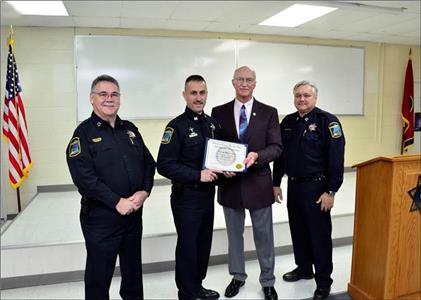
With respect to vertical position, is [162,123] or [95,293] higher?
[162,123]

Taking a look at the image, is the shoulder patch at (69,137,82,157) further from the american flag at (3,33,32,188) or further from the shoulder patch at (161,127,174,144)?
the american flag at (3,33,32,188)

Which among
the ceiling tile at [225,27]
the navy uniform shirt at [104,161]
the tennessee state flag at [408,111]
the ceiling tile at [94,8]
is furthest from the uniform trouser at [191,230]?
the tennessee state flag at [408,111]

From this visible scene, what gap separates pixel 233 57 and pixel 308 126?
10.9 ft

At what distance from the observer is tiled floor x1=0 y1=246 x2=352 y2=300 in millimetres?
2514

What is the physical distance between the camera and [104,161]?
73.4 inches

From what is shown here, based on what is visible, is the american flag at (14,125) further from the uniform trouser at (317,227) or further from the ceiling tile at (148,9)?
the uniform trouser at (317,227)

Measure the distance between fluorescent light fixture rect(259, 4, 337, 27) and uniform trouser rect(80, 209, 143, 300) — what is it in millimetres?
3402

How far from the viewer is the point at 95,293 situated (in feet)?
6.36

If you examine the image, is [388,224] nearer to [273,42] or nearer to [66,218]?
[66,218]

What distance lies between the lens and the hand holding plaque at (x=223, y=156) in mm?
2150

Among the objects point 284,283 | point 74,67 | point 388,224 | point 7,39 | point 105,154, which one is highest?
point 7,39

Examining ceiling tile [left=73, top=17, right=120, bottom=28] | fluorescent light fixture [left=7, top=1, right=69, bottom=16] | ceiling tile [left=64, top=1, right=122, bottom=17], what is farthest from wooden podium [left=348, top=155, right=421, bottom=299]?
ceiling tile [left=73, top=17, right=120, bottom=28]

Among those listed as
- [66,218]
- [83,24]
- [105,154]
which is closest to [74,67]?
[83,24]

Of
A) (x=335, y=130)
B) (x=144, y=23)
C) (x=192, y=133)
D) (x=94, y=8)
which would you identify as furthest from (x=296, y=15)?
(x=192, y=133)
